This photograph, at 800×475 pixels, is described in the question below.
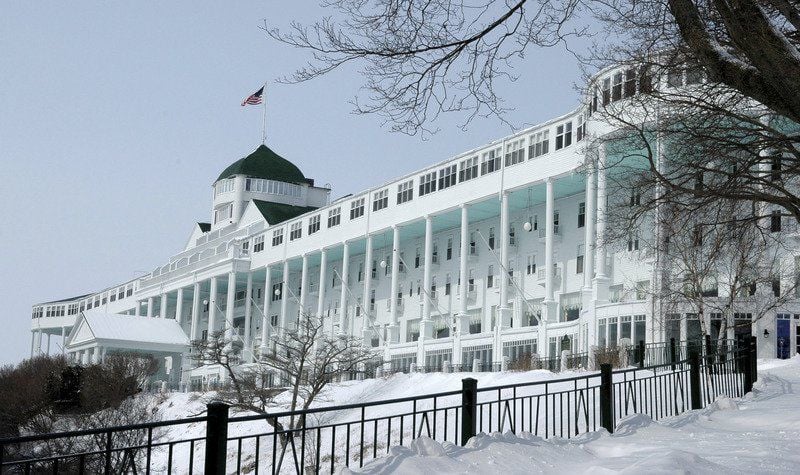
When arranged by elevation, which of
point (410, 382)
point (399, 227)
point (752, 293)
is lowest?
point (410, 382)

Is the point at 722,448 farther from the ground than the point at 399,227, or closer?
closer

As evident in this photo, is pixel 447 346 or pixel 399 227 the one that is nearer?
pixel 447 346

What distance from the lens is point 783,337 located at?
4534cm

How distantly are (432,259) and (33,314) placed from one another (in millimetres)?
85270

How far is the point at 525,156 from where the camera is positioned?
5497 cm

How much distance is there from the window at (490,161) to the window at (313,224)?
2065 centimetres

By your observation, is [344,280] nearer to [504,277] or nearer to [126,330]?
[504,277]

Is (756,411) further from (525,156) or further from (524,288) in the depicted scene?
(524,288)

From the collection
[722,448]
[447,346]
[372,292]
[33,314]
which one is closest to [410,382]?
[447,346]

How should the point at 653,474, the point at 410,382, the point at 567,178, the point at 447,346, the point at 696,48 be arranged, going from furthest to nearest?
the point at 447,346 < the point at 567,178 < the point at 410,382 < the point at 696,48 < the point at 653,474

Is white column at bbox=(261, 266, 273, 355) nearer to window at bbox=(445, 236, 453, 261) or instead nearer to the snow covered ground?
window at bbox=(445, 236, 453, 261)

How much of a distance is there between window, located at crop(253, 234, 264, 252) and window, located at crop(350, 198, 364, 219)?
15.4m

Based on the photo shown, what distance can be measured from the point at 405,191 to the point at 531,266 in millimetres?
10422

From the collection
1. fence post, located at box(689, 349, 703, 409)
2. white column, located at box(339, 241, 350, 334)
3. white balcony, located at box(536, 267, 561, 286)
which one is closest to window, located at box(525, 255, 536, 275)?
white balcony, located at box(536, 267, 561, 286)
